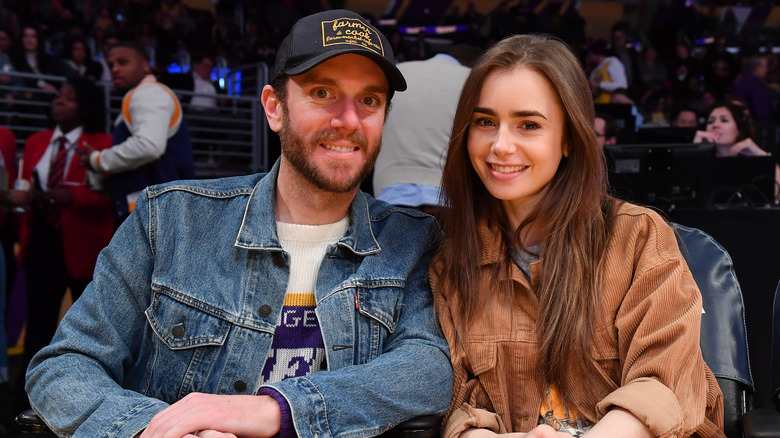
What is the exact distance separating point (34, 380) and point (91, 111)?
10.1ft

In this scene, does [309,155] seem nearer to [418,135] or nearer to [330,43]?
[330,43]

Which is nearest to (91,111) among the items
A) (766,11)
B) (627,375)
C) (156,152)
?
(156,152)

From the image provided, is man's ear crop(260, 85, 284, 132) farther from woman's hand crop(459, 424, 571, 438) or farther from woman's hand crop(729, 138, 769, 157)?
woman's hand crop(729, 138, 769, 157)

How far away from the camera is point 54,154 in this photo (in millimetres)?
4590

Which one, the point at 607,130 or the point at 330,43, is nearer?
the point at 330,43

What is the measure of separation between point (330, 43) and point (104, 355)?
3.08 feet

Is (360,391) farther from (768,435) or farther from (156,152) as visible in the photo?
(156,152)

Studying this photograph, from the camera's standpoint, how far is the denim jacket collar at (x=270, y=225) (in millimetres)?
1978

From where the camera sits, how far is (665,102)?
12156 mm

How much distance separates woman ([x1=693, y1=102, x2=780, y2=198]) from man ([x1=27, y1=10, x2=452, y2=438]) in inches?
221

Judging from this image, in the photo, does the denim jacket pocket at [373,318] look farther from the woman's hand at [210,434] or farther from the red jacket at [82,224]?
the red jacket at [82,224]

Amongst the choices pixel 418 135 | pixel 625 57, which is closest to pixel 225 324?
pixel 418 135

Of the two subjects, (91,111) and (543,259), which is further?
(91,111)

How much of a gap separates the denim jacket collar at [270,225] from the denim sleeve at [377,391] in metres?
0.27
